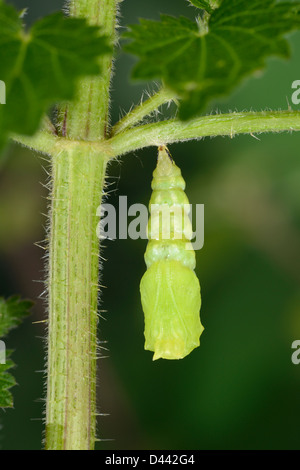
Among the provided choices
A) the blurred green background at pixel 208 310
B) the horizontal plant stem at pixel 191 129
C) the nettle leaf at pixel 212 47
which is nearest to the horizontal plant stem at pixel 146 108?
the horizontal plant stem at pixel 191 129

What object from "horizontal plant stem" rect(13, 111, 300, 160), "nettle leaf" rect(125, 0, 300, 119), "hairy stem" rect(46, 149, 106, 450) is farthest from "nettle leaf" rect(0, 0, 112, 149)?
"hairy stem" rect(46, 149, 106, 450)

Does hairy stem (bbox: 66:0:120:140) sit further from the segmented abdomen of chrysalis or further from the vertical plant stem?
the segmented abdomen of chrysalis

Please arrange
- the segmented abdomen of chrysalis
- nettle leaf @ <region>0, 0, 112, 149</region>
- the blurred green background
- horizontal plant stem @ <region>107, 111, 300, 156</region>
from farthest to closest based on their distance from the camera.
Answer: the blurred green background < the segmented abdomen of chrysalis < horizontal plant stem @ <region>107, 111, 300, 156</region> < nettle leaf @ <region>0, 0, 112, 149</region>

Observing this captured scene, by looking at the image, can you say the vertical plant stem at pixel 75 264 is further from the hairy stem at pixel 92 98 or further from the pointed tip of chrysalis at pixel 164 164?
the pointed tip of chrysalis at pixel 164 164

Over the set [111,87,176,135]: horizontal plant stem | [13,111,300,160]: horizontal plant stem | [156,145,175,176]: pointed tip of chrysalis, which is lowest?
[156,145,175,176]: pointed tip of chrysalis

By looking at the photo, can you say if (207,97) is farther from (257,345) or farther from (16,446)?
(16,446)

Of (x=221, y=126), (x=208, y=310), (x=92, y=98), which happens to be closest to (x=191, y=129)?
(x=221, y=126)

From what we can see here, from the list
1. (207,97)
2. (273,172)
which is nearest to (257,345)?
(273,172)
